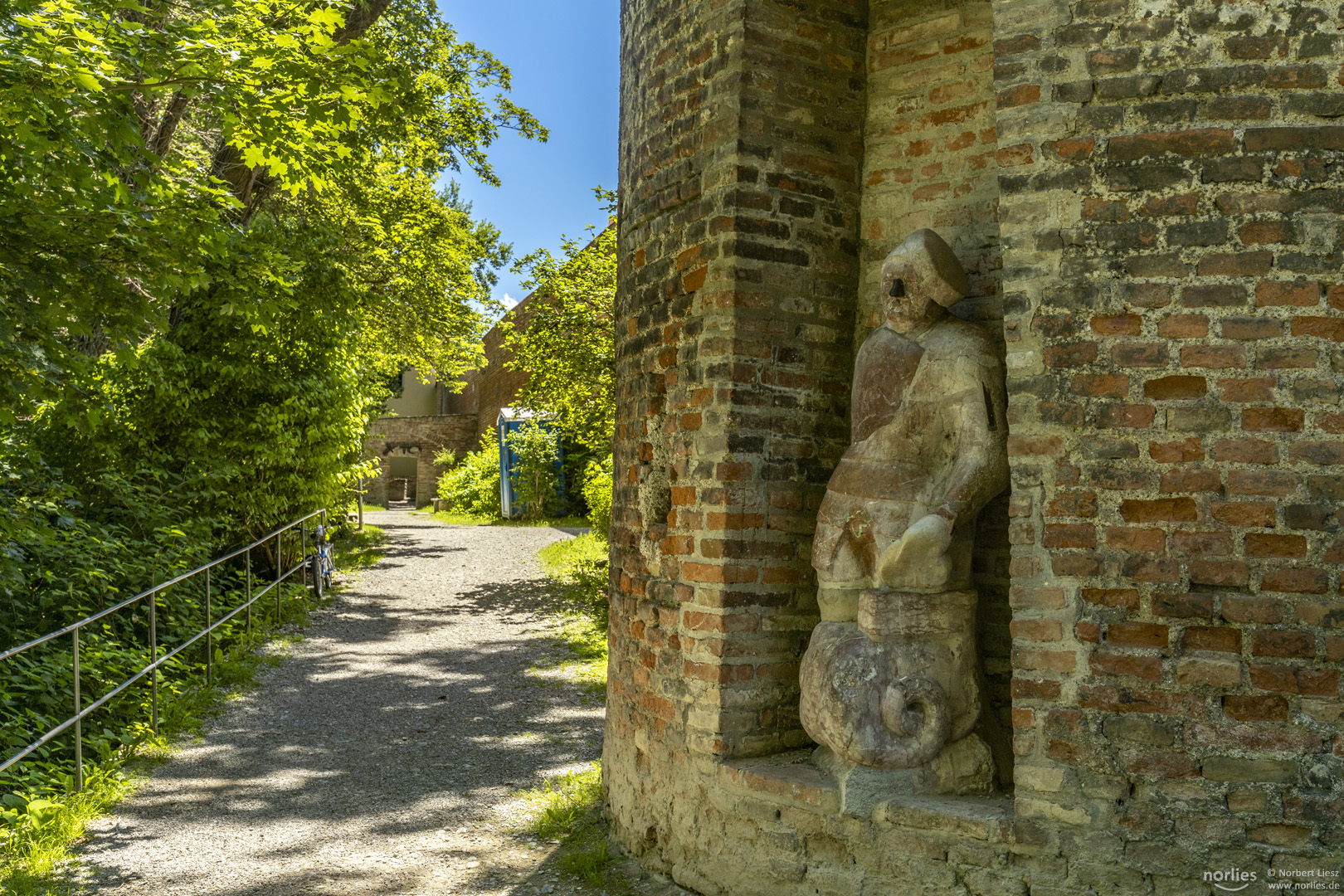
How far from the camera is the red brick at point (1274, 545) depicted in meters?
2.67

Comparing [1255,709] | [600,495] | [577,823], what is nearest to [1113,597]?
[1255,709]

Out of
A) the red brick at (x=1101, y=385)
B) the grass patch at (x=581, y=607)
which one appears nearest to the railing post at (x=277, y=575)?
the grass patch at (x=581, y=607)

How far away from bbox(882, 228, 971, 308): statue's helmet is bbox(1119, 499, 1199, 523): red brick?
100 cm

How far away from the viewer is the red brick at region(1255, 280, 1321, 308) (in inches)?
106

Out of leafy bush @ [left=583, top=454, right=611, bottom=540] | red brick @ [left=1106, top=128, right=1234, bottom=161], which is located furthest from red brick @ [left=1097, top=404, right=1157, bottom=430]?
leafy bush @ [left=583, top=454, right=611, bottom=540]

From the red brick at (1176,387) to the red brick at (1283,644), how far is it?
698 mm

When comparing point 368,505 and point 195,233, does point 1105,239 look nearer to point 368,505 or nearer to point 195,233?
point 195,233

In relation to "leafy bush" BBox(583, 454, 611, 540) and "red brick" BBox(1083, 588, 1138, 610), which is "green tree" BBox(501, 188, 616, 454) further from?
"red brick" BBox(1083, 588, 1138, 610)

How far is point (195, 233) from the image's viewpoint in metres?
5.32

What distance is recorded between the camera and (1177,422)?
2.80 m

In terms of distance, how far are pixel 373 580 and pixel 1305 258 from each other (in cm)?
1188

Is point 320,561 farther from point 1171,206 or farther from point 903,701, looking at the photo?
point 1171,206

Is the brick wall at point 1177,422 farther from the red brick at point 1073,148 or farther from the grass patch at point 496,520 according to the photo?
the grass patch at point 496,520

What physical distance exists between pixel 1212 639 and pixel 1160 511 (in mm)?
387
